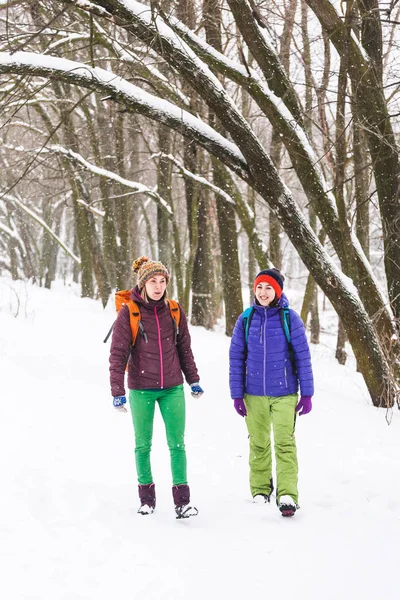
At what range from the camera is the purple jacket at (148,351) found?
A: 15.2 ft

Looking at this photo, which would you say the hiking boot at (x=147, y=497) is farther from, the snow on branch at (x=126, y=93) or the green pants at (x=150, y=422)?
the snow on branch at (x=126, y=93)

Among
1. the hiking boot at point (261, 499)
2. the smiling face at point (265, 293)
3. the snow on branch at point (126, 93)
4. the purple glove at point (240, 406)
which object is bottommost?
the hiking boot at point (261, 499)

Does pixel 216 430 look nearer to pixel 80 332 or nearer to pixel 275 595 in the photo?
pixel 275 595

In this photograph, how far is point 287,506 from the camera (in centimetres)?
460

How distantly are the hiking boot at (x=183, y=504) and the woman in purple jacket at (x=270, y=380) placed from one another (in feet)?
1.99

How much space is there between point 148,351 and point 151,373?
0.16 meters

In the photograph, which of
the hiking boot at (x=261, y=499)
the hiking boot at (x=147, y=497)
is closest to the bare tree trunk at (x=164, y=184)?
the hiking boot at (x=261, y=499)

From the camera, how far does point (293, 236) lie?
772 centimetres

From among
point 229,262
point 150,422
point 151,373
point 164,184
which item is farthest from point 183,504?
point 164,184

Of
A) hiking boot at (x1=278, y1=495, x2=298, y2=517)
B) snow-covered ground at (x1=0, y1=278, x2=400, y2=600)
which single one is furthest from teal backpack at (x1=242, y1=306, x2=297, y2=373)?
snow-covered ground at (x1=0, y1=278, x2=400, y2=600)

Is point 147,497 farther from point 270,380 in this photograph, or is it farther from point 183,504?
point 270,380

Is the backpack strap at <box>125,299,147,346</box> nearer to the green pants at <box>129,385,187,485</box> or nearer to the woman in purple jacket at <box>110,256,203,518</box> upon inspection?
the woman in purple jacket at <box>110,256,203,518</box>

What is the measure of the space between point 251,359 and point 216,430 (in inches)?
97.9

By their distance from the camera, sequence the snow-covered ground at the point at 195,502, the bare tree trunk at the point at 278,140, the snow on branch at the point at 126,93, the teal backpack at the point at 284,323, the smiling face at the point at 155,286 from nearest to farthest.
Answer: the snow-covered ground at the point at 195,502
the smiling face at the point at 155,286
the teal backpack at the point at 284,323
the snow on branch at the point at 126,93
the bare tree trunk at the point at 278,140
